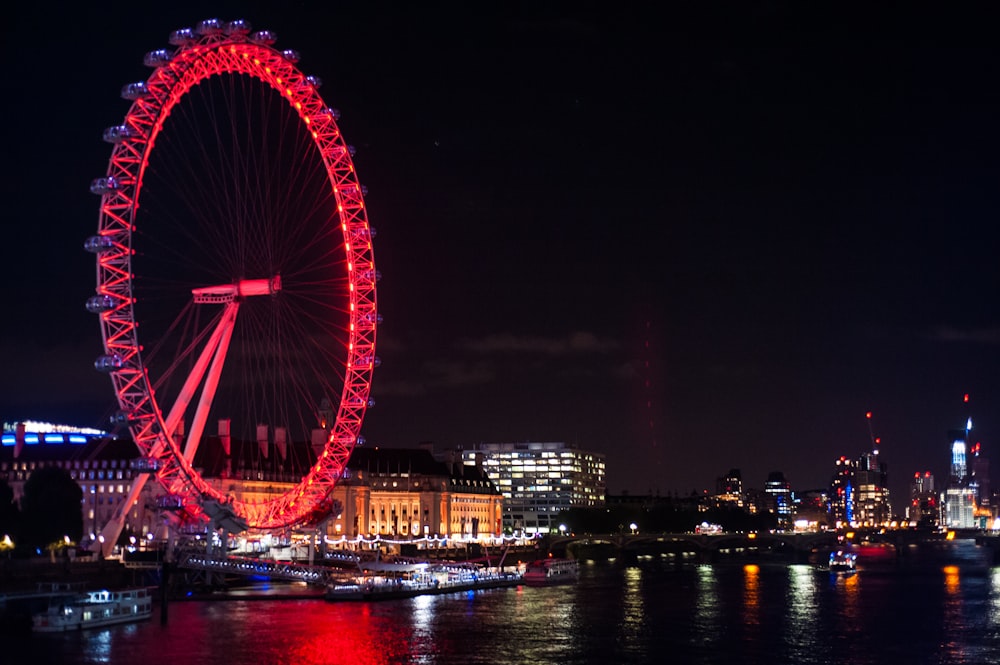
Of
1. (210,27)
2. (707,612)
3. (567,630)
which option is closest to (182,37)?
(210,27)

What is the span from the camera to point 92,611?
52.6m

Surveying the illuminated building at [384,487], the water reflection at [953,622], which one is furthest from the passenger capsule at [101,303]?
the illuminated building at [384,487]

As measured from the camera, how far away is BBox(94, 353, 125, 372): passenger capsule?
187 ft

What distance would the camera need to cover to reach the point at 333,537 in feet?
381

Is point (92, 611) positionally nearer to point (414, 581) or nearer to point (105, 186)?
point (105, 186)

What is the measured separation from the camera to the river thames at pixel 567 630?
46.7 m

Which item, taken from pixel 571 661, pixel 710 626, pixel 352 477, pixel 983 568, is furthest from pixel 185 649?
pixel 983 568

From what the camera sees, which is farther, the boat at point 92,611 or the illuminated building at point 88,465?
the illuminated building at point 88,465

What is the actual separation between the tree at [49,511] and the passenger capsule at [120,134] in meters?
22.9

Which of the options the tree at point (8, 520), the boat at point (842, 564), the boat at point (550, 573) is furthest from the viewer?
the boat at point (842, 564)

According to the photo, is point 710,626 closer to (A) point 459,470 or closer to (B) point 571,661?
(B) point 571,661

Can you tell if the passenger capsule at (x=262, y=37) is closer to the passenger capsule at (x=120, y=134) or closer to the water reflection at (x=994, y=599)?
the passenger capsule at (x=120, y=134)

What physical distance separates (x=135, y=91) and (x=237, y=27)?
504 centimetres

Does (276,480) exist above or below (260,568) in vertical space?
above
